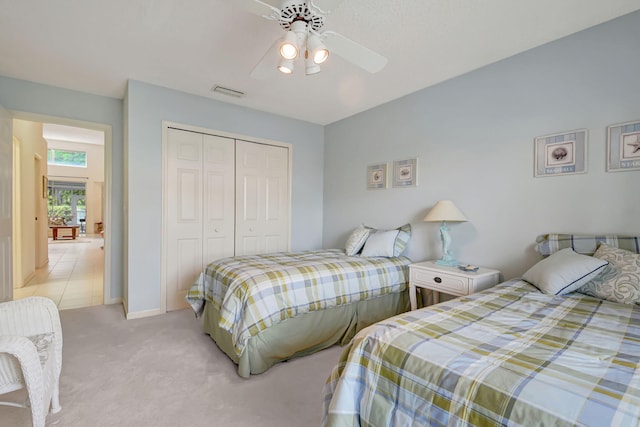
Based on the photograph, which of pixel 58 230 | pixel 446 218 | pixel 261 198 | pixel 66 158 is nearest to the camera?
pixel 446 218

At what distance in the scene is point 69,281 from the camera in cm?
451

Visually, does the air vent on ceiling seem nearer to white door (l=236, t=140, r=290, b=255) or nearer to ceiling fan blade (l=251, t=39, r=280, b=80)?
white door (l=236, t=140, r=290, b=255)

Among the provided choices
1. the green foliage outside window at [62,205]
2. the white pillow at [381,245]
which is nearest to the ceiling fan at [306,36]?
the white pillow at [381,245]

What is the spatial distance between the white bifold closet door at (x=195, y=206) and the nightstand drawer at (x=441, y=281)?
2303 mm

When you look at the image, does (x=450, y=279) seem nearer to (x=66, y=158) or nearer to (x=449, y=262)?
(x=449, y=262)

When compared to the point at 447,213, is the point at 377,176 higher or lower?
higher

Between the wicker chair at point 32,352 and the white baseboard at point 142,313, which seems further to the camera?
the white baseboard at point 142,313

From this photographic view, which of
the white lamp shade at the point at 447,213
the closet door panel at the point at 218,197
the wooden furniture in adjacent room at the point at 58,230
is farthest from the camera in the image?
the wooden furniture in adjacent room at the point at 58,230

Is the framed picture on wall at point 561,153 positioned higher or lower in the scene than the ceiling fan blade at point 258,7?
lower

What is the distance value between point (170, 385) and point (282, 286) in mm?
961

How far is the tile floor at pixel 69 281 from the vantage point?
3694mm

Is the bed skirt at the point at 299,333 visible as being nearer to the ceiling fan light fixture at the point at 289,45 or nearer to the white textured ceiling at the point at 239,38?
the ceiling fan light fixture at the point at 289,45

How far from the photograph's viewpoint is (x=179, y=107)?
3.33m

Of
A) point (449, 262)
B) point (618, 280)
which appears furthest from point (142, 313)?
point (618, 280)
